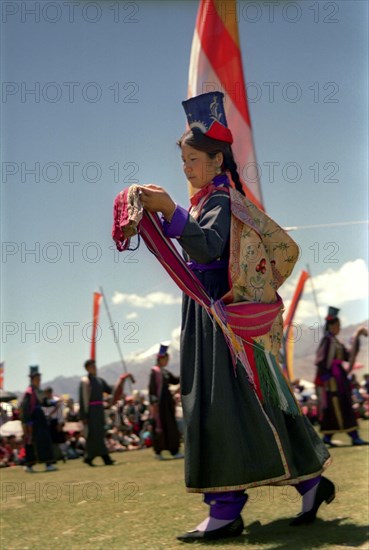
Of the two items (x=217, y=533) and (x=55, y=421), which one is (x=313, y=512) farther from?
(x=55, y=421)

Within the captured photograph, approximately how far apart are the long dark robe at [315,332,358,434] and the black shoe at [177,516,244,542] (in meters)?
6.85

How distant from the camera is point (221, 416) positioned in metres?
3.86

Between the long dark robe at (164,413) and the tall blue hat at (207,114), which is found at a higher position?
the tall blue hat at (207,114)

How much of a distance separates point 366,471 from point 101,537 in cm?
273

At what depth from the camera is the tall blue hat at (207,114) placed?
4102mm

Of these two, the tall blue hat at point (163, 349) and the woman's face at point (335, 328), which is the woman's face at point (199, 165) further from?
the tall blue hat at point (163, 349)

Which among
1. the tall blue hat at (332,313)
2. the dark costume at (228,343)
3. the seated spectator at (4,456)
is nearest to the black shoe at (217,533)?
the dark costume at (228,343)

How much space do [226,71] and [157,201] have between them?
6.01 m

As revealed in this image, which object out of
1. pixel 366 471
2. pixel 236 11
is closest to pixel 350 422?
pixel 366 471

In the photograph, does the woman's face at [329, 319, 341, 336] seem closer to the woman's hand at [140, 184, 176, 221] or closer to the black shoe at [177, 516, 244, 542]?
the black shoe at [177, 516, 244, 542]

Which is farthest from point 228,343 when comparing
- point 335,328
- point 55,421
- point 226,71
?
point 55,421

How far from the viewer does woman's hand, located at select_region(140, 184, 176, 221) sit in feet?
12.3

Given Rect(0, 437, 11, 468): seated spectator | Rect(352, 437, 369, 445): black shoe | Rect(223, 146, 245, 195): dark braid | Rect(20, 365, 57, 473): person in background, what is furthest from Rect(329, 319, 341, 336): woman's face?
Rect(223, 146, 245, 195): dark braid

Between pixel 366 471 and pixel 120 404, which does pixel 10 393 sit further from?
pixel 366 471
